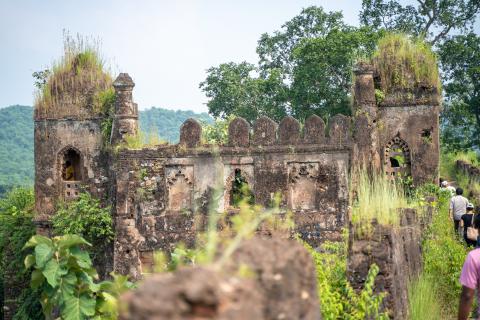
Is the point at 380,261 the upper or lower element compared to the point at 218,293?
lower

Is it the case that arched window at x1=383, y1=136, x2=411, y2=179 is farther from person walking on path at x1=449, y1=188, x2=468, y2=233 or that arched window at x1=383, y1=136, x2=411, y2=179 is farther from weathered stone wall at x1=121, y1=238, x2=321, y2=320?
weathered stone wall at x1=121, y1=238, x2=321, y2=320

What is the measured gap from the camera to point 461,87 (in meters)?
23.7

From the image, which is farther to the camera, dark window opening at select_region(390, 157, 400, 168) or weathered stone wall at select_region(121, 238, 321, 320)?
dark window opening at select_region(390, 157, 400, 168)

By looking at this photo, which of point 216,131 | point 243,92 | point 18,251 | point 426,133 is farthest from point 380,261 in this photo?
point 243,92

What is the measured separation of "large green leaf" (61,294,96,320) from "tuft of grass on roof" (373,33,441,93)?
11610 millimetres

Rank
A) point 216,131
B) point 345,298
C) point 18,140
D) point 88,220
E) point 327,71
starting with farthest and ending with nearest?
1. point 18,140
2. point 327,71
3. point 216,131
4. point 88,220
5. point 345,298

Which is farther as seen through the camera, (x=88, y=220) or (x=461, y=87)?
(x=461, y=87)

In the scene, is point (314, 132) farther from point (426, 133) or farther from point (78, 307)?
point (78, 307)

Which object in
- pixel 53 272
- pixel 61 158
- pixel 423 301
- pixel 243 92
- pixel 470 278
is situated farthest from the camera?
pixel 243 92

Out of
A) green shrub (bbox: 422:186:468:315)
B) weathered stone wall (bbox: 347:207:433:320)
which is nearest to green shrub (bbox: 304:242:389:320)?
weathered stone wall (bbox: 347:207:433:320)

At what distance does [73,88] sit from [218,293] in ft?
48.9

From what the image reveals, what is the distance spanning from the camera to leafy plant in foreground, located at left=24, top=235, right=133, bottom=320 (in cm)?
556

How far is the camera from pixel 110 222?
1577 centimetres

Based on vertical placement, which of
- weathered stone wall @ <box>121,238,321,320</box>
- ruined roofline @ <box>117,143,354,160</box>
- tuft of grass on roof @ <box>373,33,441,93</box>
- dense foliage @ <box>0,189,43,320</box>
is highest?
tuft of grass on roof @ <box>373,33,441,93</box>
